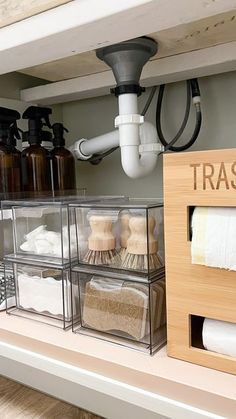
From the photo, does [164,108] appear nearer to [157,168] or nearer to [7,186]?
[157,168]

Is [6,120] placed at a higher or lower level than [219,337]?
higher

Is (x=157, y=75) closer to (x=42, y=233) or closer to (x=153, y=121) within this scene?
(x=153, y=121)

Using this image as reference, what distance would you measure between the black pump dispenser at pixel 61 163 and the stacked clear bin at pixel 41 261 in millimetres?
226

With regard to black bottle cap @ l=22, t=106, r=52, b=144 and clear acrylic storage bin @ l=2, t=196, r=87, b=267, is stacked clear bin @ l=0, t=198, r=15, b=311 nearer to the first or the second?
clear acrylic storage bin @ l=2, t=196, r=87, b=267

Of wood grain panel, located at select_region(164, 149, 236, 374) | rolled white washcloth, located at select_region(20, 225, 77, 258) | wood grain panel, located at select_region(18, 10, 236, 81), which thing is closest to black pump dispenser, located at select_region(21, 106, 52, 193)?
wood grain panel, located at select_region(18, 10, 236, 81)

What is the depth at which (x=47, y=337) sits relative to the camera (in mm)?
586

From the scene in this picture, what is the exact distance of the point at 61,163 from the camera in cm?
91

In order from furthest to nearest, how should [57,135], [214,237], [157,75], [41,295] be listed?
1. [57,135]
2. [157,75]
3. [41,295]
4. [214,237]

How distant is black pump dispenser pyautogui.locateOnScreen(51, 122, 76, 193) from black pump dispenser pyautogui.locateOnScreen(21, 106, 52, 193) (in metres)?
0.02

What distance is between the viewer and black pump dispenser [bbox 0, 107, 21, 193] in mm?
825

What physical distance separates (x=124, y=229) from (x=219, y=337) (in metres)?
0.21

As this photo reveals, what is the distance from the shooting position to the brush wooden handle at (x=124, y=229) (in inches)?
22.7

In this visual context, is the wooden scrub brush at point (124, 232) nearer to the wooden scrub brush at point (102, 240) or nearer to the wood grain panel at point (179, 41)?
the wooden scrub brush at point (102, 240)

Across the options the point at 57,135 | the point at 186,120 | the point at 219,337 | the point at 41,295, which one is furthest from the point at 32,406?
the point at 186,120
